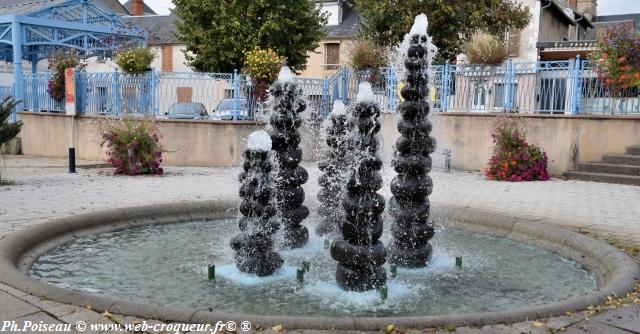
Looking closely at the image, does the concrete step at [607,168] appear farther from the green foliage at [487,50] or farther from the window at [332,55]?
the window at [332,55]

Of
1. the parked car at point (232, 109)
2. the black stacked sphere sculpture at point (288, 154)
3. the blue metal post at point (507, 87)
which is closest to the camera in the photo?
the black stacked sphere sculpture at point (288, 154)

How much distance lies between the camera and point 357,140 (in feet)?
17.1

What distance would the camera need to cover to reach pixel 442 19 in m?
20.8

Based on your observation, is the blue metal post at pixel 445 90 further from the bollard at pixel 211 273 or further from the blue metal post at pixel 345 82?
the bollard at pixel 211 273

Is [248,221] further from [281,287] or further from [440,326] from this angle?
[440,326]

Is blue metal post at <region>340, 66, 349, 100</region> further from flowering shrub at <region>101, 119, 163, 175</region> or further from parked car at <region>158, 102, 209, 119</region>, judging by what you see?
flowering shrub at <region>101, 119, 163, 175</region>

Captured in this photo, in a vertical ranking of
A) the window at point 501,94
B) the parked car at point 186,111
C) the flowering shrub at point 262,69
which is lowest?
the parked car at point 186,111

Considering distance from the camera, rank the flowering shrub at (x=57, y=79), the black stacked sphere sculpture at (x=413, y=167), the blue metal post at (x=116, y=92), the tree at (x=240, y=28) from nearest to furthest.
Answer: the black stacked sphere sculpture at (x=413, y=167) → the blue metal post at (x=116, y=92) → the flowering shrub at (x=57, y=79) → the tree at (x=240, y=28)

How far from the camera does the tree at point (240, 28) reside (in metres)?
22.4

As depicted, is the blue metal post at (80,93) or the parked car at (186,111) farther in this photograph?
the blue metal post at (80,93)

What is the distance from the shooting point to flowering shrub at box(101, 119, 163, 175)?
1287 cm

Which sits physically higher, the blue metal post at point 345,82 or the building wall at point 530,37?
the building wall at point 530,37

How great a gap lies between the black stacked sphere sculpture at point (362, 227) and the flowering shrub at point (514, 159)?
8.72 metres

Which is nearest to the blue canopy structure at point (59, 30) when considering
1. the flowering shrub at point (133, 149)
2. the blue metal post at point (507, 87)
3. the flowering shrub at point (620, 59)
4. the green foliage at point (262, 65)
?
the green foliage at point (262, 65)
